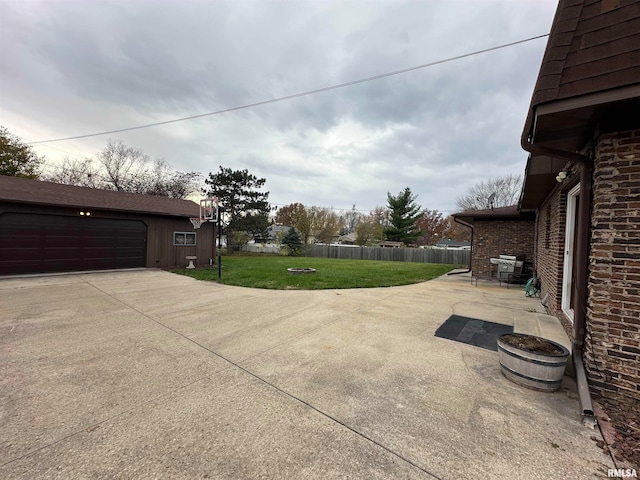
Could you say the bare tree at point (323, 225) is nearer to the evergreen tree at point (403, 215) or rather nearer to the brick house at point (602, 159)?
the evergreen tree at point (403, 215)

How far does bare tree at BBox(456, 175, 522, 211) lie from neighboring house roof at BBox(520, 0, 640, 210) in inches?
1070

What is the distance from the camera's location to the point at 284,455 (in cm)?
167

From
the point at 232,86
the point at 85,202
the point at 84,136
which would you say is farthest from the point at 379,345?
the point at 84,136

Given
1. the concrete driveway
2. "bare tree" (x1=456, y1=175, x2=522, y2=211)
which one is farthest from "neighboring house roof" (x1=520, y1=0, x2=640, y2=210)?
"bare tree" (x1=456, y1=175, x2=522, y2=211)

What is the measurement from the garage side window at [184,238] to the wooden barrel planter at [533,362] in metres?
13.7

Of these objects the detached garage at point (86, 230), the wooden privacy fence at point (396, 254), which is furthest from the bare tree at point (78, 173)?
the wooden privacy fence at point (396, 254)

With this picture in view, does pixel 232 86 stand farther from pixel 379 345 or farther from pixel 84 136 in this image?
pixel 379 345

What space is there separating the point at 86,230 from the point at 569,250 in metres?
14.9

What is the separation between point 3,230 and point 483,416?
45.4 ft

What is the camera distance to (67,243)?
32.7 feet

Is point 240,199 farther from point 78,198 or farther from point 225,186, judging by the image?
point 78,198

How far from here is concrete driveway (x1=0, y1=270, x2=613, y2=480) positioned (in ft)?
5.31

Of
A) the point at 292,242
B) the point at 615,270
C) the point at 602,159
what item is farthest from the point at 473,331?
the point at 292,242

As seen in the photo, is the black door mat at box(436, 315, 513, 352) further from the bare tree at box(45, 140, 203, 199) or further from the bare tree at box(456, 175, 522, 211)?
the bare tree at box(45, 140, 203, 199)
